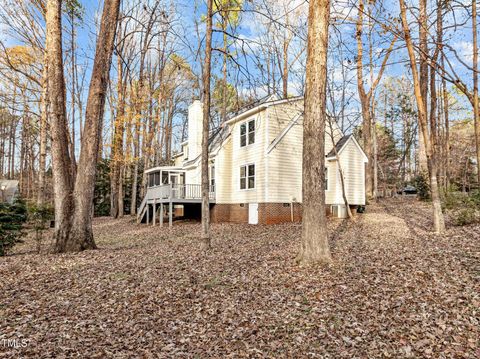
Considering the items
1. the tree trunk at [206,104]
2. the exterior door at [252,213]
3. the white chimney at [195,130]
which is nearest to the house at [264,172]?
the exterior door at [252,213]

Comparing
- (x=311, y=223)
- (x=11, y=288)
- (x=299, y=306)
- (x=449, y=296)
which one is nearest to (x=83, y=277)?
(x=11, y=288)

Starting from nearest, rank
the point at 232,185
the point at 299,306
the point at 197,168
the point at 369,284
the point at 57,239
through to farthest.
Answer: the point at 299,306 < the point at 369,284 < the point at 57,239 < the point at 232,185 < the point at 197,168

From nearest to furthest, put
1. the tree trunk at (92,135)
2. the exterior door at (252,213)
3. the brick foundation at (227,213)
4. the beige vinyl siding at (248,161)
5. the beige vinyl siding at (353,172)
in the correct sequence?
the tree trunk at (92,135)
the beige vinyl siding at (248,161)
the exterior door at (252,213)
the brick foundation at (227,213)
the beige vinyl siding at (353,172)

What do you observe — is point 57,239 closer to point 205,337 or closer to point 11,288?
point 11,288

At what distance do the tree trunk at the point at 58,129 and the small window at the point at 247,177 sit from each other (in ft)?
32.2

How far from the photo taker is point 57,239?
25.1ft

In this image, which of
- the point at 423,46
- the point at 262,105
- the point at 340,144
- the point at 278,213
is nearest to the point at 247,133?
the point at 262,105

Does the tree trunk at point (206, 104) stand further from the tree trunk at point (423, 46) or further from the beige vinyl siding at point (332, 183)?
the beige vinyl siding at point (332, 183)

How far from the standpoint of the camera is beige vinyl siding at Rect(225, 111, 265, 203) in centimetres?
1571

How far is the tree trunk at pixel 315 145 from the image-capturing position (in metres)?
6.05

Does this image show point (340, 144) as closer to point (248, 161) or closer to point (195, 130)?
point (248, 161)

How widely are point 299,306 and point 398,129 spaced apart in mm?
34521

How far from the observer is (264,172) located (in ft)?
51.0

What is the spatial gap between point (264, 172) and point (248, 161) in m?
1.53
